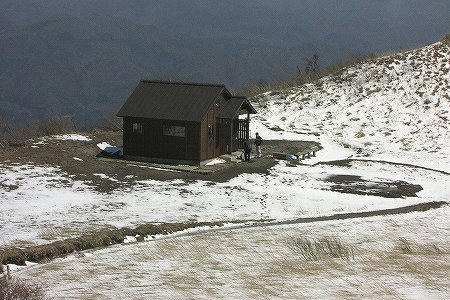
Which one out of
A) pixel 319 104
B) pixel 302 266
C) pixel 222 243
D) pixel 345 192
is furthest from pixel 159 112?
pixel 319 104

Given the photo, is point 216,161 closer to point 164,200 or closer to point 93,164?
point 93,164

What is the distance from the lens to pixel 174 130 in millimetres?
38312

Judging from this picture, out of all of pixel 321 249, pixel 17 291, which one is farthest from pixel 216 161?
pixel 17 291

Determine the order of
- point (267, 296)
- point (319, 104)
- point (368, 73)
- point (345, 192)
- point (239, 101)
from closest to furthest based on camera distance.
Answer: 1. point (267, 296)
2. point (345, 192)
3. point (239, 101)
4. point (319, 104)
5. point (368, 73)

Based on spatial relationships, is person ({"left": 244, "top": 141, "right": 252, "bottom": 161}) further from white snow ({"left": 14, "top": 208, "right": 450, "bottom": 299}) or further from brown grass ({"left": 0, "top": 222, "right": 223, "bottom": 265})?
white snow ({"left": 14, "top": 208, "right": 450, "bottom": 299})

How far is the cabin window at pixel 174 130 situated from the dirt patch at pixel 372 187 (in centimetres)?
928

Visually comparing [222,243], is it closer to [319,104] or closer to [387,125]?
[387,125]

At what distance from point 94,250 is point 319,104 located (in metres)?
39.4

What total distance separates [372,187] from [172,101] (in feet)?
44.6

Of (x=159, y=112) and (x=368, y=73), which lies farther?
(x=368, y=73)

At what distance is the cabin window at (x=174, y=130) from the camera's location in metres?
38.1

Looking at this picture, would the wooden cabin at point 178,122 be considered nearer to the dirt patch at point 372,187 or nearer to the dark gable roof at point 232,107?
the dark gable roof at point 232,107

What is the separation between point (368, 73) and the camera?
62750 millimetres

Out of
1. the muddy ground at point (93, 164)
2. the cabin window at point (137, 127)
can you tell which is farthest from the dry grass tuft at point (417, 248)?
the cabin window at point (137, 127)
